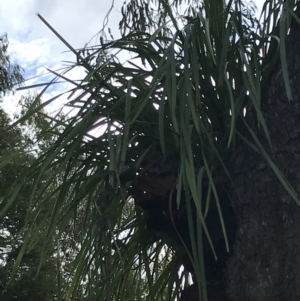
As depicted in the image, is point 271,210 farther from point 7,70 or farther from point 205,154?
point 7,70

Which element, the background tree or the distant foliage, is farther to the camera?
the distant foliage

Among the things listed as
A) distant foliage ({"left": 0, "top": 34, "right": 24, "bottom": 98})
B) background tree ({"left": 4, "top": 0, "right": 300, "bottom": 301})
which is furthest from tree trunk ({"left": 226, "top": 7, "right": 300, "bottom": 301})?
distant foliage ({"left": 0, "top": 34, "right": 24, "bottom": 98})

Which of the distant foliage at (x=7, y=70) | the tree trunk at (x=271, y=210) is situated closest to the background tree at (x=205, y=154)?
the tree trunk at (x=271, y=210)

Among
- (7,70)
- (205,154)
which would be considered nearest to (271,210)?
(205,154)

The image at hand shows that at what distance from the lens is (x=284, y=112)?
1081mm

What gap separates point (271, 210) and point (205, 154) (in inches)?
7.8

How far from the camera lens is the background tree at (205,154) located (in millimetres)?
994

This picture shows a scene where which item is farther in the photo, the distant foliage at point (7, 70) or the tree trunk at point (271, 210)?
the distant foliage at point (7, 70)

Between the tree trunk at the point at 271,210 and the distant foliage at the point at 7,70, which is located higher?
the distant foliage at the point at 7,70

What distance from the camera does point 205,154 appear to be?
1.16m

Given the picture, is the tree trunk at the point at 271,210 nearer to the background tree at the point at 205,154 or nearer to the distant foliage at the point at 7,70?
the background tree at the point at 205,154

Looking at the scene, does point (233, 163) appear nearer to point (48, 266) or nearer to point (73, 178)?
point (73, 178)

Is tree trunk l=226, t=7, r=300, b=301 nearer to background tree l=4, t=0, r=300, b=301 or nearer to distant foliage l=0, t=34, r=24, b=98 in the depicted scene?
background tree l=4, t=0, r=300, b=301

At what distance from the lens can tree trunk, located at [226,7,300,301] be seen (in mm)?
979
